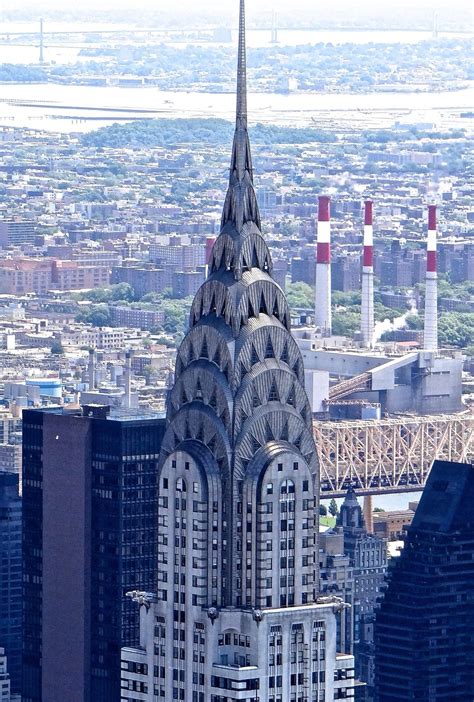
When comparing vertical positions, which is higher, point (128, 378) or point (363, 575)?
point (128, 378)

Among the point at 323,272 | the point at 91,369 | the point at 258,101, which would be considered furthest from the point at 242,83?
the point at 258,101

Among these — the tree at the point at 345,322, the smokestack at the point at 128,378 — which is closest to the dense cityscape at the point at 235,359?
the tree at the point at 345,322

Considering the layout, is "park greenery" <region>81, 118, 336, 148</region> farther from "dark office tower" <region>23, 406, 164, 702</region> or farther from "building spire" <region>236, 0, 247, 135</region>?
"building spire" <region>236, 0, 247, 135</region>

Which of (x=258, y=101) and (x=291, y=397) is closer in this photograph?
(x=291, y=397)

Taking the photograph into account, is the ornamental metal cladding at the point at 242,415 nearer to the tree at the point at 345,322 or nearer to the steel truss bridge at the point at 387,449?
the steel truss bridge at the point at 387,449

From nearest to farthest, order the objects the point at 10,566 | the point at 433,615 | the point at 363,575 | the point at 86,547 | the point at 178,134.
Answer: the point at 86,547 < the point at 433,615 < the point at 10,566 < the point at 363,575 < the point at 178,134

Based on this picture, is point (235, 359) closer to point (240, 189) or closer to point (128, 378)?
point (240, 189)

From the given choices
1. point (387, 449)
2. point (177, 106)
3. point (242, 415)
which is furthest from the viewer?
point (177, 106)
